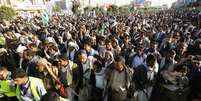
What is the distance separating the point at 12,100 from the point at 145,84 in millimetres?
2610

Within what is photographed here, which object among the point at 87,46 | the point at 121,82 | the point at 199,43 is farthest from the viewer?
the point at 199,43

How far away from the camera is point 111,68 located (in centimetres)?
611

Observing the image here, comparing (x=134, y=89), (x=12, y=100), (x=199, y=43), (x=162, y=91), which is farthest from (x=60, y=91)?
(x=199, y=43)

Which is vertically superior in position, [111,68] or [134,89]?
[111,68]

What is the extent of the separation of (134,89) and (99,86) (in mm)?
832

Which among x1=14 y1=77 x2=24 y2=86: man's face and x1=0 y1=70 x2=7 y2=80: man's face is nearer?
x1=14 y1=77 x2=24 y2=86: man's face

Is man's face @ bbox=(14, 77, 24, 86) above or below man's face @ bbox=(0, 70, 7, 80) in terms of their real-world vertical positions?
above

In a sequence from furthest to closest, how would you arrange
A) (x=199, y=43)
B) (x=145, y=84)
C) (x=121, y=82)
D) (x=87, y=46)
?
(x=199, y=43) → (x=87, y=46) → (x=145, y=84) → (x=121, y=82)

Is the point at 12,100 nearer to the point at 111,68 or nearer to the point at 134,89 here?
the point at 111,68

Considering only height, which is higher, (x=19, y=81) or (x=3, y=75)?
(x=19, y=81)

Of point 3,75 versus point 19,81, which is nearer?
point 19,81

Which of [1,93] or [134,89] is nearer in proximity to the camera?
[1,93]

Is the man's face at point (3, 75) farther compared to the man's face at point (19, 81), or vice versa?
the man's face at point (3, 75)

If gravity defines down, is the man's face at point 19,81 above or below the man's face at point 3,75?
above
